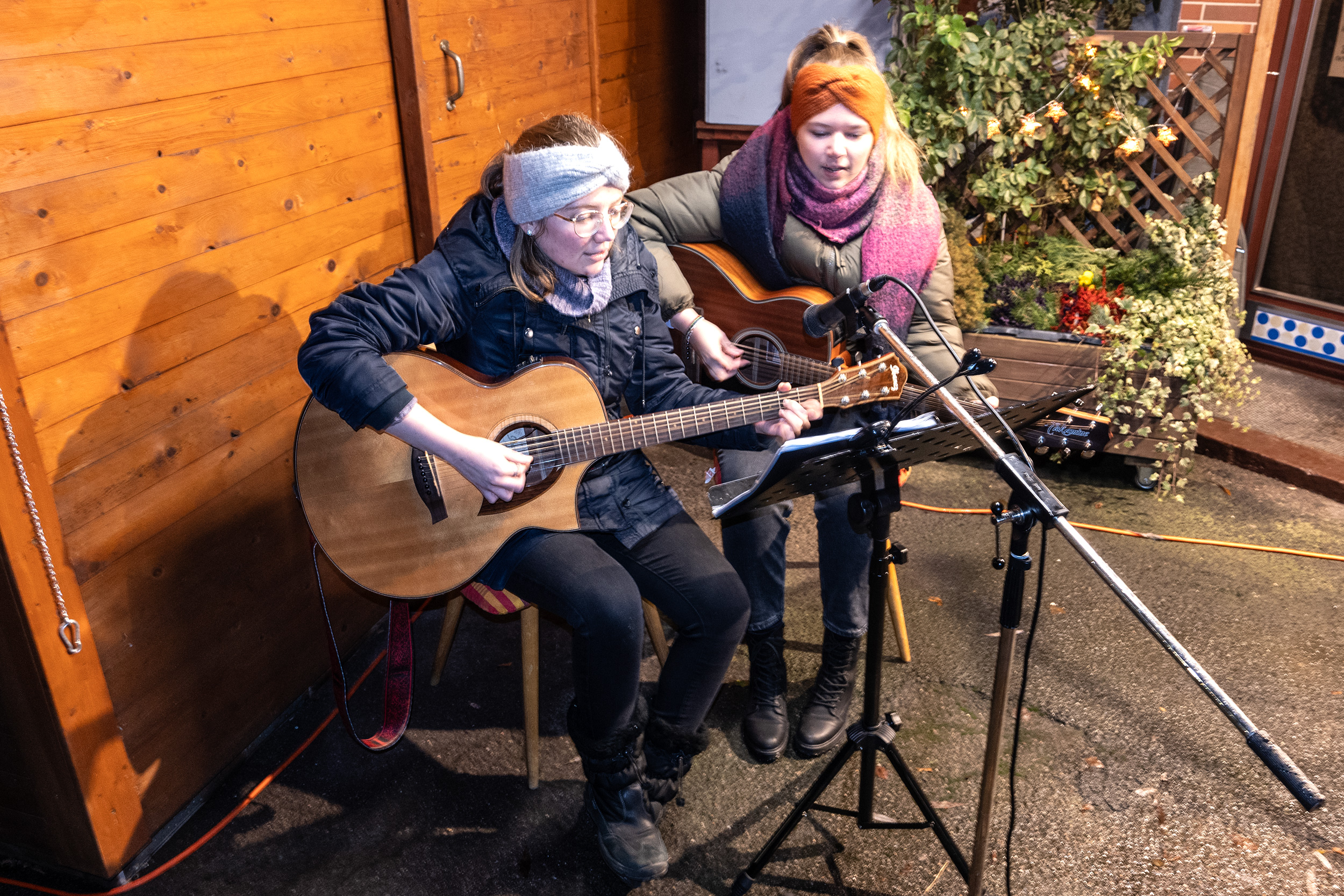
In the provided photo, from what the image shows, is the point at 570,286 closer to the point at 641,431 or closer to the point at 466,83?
the point at 641,431

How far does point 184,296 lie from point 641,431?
96 centimetres

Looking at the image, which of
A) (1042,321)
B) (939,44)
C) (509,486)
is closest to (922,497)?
(1042,321)

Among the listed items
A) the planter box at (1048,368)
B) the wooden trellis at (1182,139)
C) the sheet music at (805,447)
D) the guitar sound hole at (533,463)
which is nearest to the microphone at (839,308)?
the sheet music at (805,447)

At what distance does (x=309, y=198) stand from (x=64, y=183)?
647 millimetres

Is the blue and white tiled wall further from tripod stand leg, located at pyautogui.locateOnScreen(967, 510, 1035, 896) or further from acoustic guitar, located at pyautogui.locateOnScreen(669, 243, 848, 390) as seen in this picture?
tripod stand leg, located at pyautogui.locateOnScreen(967, 510, 1035, 896)

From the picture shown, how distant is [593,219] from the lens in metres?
1.98

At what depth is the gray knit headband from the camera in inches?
75.5

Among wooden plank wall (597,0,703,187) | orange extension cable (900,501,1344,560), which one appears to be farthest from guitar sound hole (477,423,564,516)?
wooden plank wall (597,0,703,187)

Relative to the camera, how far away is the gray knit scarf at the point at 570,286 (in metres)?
2.06

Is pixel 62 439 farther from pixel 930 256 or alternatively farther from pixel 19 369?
pixel 930 256

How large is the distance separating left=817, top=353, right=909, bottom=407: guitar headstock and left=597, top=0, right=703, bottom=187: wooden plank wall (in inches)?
82.9

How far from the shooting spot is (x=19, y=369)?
1693 millimetres

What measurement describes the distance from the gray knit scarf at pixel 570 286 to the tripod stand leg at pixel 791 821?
1.02 meters

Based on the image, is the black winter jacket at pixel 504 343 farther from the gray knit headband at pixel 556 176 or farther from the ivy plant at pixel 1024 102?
the ivy plant at pixel 1024 102
